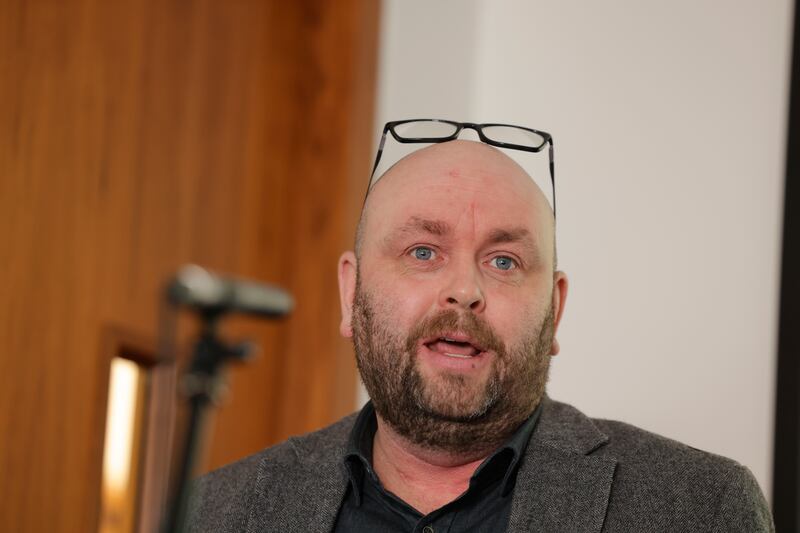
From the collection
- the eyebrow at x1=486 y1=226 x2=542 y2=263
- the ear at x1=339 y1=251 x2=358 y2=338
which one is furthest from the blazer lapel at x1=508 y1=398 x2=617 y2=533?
the ear at x1=339 y1=251 x2=358 y2=338

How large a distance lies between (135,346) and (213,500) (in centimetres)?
54

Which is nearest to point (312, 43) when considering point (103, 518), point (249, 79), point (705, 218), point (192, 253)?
point (249, 79)

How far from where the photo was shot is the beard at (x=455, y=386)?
5.65ft

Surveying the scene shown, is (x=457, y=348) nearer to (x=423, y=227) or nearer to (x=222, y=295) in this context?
(x=423, y=227)

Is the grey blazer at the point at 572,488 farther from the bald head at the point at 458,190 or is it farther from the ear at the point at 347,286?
the bald head at the point at 458,190

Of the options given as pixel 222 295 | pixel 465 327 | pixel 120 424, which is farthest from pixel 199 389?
pixel 120 424

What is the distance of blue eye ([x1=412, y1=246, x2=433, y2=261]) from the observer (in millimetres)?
1811

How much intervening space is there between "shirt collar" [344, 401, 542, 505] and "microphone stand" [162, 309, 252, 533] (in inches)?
31.2

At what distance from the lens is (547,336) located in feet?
5.97

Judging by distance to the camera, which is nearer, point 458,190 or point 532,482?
point 532,482

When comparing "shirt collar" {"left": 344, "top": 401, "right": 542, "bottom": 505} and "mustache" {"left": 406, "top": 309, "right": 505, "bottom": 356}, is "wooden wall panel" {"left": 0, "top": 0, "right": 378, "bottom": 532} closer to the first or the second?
"shirt collar" {"left": 344, "top": 401, "right": 542, "bottom": 505}

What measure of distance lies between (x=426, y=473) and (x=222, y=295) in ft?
3.03

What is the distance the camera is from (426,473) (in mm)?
1828

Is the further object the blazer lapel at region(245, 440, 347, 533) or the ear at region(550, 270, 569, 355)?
the ear at region(550, 270, 569, 355)
